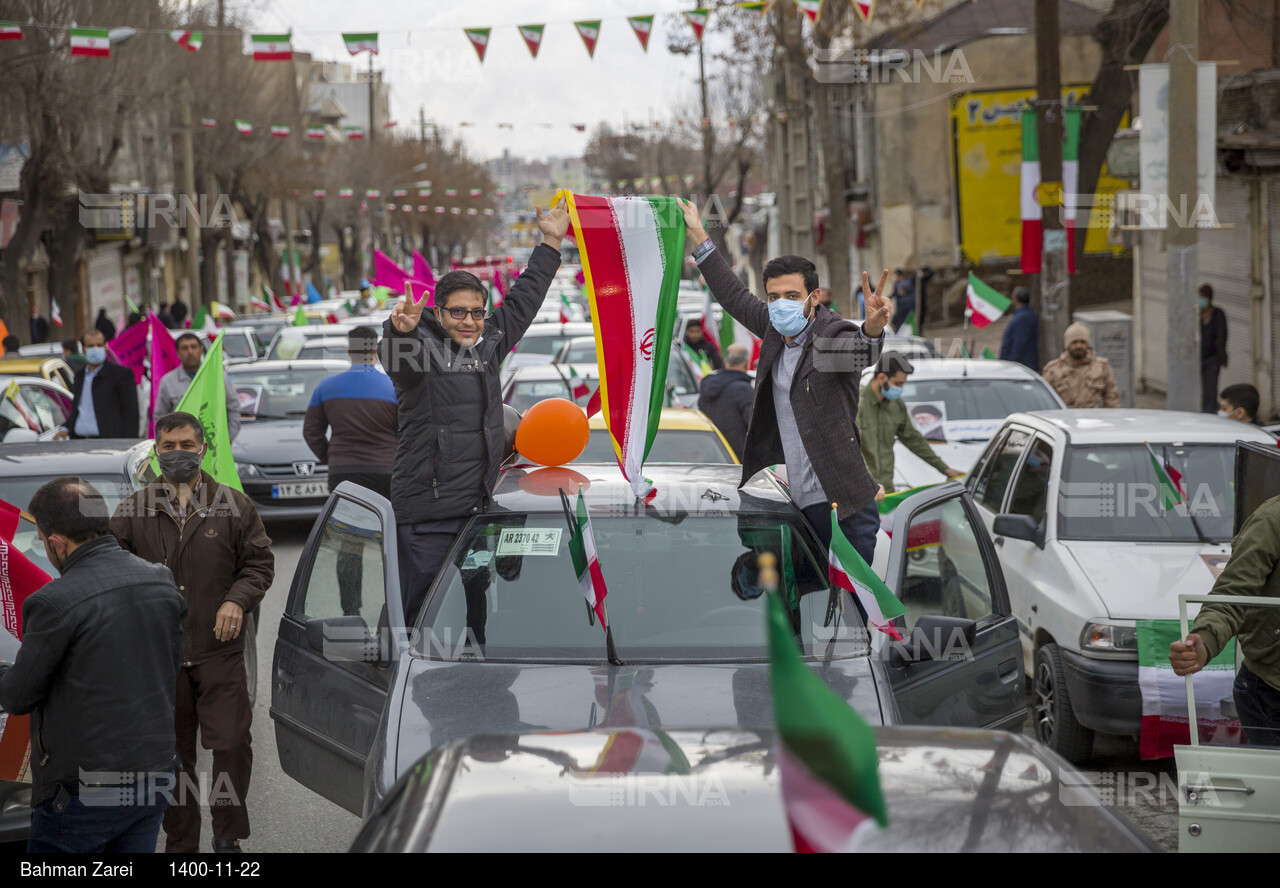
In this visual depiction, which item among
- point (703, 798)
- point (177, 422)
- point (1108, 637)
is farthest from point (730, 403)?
point (703, 798)

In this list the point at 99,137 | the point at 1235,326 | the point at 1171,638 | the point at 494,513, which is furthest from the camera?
the point at 99,137

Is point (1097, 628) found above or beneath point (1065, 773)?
beneath

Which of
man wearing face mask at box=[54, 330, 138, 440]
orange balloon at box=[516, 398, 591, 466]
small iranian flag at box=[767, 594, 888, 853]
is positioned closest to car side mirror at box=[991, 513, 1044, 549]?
orange balloon at box=[516, 398, 591, 466]

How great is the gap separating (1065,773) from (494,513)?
284cm

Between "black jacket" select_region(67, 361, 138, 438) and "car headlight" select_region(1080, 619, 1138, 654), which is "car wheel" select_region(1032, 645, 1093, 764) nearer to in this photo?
"car headlight" select_region(1080, 619, 1138, 654)

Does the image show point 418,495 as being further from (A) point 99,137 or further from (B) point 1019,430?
(A) point 99,137

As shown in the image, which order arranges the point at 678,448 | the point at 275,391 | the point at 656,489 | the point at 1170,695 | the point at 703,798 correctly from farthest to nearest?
the point at 275,391 → the point at 678,448 → the point at 1170,695 → the point at 656,489 → the point at 703,798

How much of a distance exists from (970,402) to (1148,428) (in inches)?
172

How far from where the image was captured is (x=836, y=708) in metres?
1.93

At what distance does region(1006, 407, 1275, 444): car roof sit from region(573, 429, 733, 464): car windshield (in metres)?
2.01

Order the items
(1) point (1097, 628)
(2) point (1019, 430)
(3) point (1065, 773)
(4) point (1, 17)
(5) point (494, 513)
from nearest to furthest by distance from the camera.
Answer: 1. (3) point (1065, 773)
2. (5) point (494, 513)
3. (1) point (1097, 628)
4. (2) point (1019, 430)
5. (4) point (1, 17)

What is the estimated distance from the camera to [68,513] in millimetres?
4285

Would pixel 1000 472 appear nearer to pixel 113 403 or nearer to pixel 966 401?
pixel 966 401
